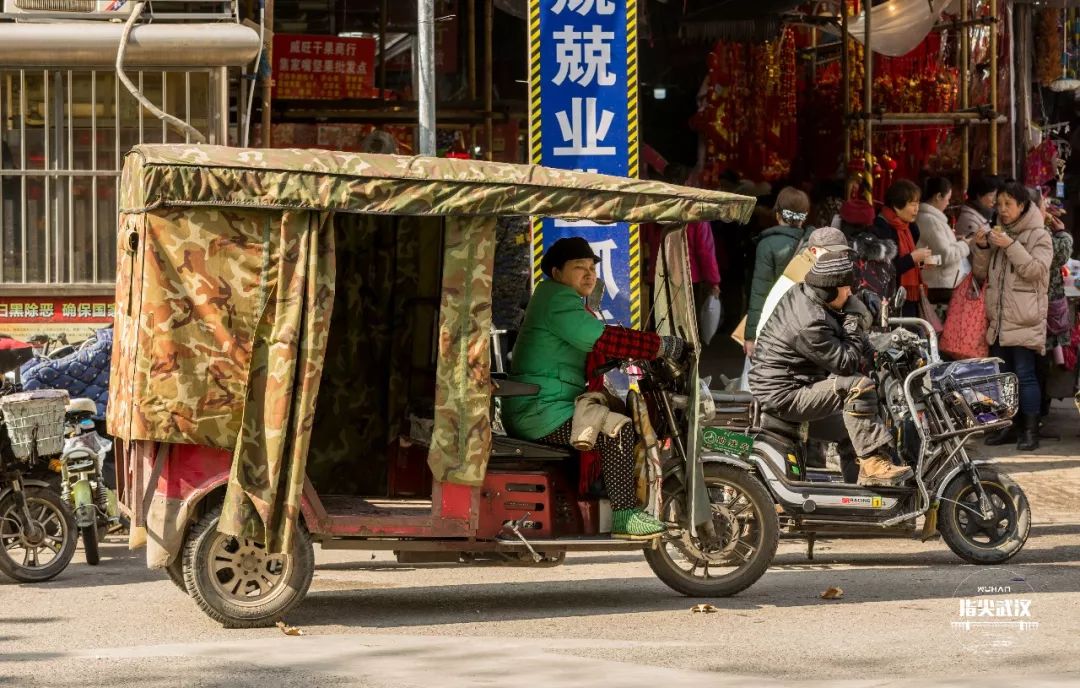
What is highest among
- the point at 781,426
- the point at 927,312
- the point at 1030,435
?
the point at 927,312

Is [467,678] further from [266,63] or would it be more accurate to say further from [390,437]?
[266,63]

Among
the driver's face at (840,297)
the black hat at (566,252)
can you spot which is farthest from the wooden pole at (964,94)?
the black hat at (566,252)

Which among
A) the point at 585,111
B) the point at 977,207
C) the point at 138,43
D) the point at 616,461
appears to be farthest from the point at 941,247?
the point at 138,43

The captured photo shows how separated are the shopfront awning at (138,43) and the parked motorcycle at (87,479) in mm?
2761

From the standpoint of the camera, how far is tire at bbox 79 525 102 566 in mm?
9578

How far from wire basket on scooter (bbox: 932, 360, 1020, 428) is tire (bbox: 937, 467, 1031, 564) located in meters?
0.31

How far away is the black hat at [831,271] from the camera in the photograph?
947cm

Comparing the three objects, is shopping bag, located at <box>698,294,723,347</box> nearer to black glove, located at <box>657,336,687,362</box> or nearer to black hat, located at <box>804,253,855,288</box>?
black hat, located at <box>804,253,855,288</box>

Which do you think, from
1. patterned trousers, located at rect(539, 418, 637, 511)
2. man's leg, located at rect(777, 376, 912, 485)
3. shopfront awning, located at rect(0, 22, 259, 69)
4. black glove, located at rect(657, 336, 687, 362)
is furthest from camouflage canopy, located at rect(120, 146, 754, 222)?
shopfront awning, located at rect(0, 22, 259, 69)

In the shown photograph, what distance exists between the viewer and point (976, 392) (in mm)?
9742

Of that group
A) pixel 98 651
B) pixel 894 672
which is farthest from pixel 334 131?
pixel 894 672

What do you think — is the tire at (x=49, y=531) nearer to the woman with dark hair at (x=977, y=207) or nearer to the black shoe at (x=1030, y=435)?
the black shoe at (x=1030, y=435)

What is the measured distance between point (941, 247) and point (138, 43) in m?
6.44

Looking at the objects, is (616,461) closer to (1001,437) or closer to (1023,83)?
(1001,437)
